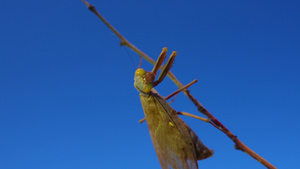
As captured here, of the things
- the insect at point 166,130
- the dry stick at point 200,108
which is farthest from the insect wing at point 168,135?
the dry stick at point 200,108

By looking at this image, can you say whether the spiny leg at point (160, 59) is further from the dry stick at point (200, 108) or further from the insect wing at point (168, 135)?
the insect wing at point (168, 135)

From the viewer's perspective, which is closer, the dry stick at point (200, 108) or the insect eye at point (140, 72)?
the dry stick at point (200, 108)

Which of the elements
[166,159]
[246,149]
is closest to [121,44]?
[166,159]

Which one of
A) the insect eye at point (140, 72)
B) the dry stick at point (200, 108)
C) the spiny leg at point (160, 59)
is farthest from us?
the insect eye at point (140, 72)

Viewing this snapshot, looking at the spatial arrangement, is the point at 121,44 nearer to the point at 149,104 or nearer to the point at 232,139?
the point at 149,104

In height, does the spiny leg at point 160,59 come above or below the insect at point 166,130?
above

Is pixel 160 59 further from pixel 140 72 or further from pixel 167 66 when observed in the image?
pixel 140 72

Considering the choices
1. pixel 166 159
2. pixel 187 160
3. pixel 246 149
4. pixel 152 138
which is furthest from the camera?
pixel 152 138

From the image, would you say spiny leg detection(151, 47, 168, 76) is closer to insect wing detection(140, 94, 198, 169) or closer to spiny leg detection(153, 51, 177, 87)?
spiny leg detection(153, 51, 177, 87)
